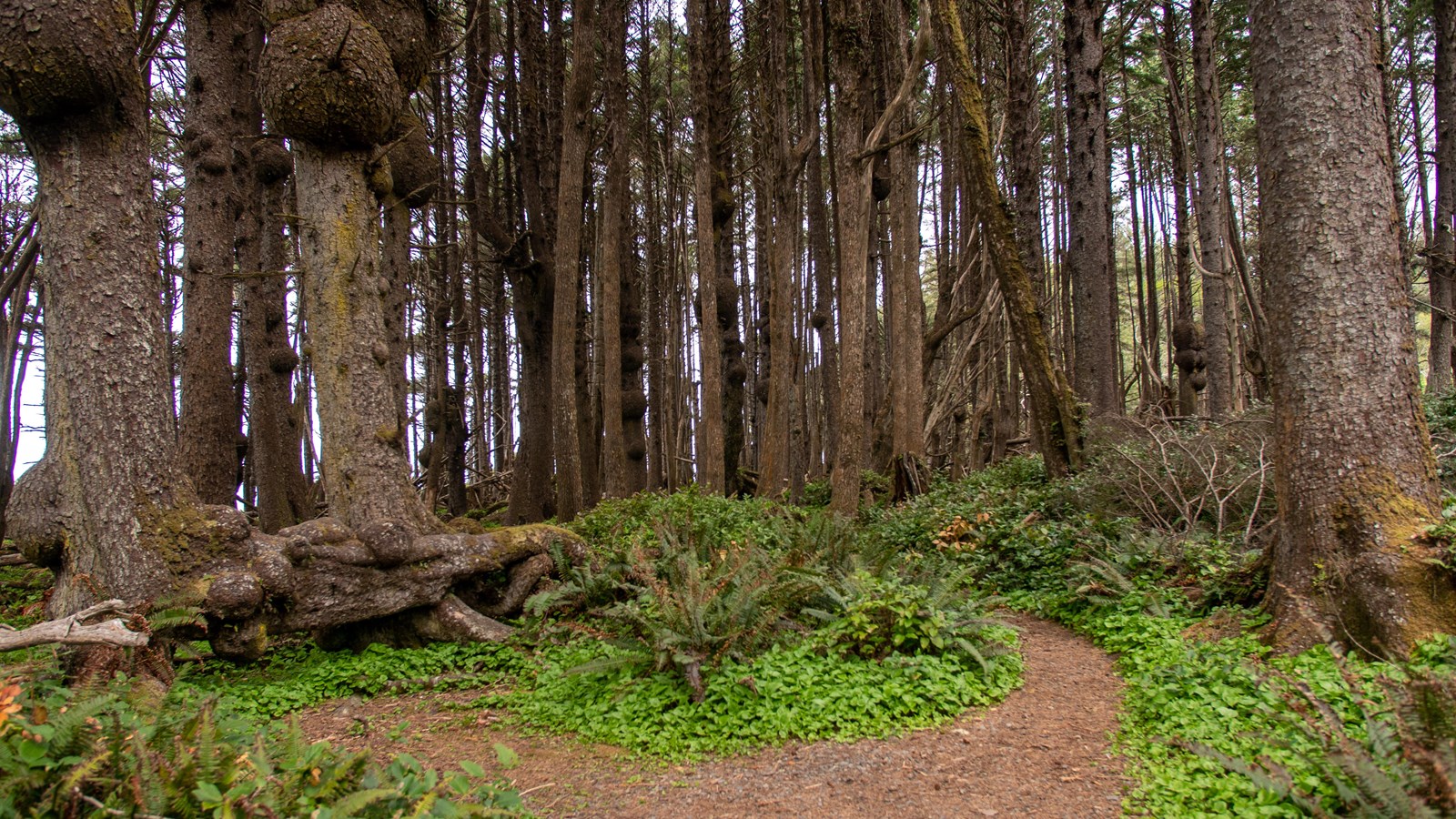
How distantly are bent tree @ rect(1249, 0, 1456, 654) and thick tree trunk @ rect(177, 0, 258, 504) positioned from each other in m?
9.74

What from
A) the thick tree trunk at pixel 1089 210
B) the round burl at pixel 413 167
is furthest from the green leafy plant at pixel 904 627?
the thick tree trunk at pixel 1089 210

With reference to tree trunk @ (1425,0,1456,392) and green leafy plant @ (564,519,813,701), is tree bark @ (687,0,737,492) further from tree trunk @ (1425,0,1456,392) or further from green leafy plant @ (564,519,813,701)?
tree trunk @ (1425,0,1456,392)

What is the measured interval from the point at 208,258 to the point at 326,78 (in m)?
3.75

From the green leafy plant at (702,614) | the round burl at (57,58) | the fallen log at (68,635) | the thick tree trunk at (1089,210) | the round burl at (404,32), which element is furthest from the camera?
the thick tree trunk at (1089,210)

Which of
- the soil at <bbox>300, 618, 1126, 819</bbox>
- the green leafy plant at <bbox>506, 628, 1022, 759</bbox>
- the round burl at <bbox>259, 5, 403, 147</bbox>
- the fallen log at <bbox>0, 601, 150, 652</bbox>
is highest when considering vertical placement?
the round burl at <bbox>259, 5, 403, 147</bbox>

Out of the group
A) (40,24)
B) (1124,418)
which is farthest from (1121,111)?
(40,24)

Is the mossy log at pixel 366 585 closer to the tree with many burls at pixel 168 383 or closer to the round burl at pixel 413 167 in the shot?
the tree with many burls at pixel 168 383

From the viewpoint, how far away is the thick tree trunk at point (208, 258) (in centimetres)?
813

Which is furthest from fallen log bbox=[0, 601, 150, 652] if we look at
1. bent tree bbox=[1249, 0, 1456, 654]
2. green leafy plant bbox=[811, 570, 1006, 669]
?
bent tree bbox=[1249, 0, 1456, 654]

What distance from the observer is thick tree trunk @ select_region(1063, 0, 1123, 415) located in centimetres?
1204

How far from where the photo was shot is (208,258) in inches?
322

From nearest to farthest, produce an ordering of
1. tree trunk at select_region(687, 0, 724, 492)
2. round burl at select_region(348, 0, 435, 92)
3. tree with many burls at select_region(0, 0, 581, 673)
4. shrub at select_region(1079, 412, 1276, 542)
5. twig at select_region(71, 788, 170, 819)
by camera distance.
A: twig at select_region(71, 788, 170, 819) → tree with many burls at select_region(0, 0, 581, 673) → round burl at select_region(348, 0, 435, 92) → shrub at select_region(1079, 412, 1276, 542) → tree trunk at select_region(687, 0, 724, 492)

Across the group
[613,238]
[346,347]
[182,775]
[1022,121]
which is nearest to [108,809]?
[182,775]

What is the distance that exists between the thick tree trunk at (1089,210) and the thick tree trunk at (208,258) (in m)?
12.4
